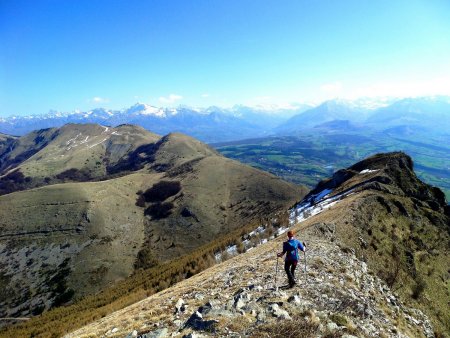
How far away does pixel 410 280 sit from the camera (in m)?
23.2

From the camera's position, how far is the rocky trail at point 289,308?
41.5 ft

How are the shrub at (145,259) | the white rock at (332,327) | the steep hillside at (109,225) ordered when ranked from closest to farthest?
the white rock at (332,327), the steep hillside at (109,225), the shrub at (145,259)

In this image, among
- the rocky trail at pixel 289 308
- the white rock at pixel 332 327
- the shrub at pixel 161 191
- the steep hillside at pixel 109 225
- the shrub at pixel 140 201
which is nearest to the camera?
the white rock at pixel 332 327

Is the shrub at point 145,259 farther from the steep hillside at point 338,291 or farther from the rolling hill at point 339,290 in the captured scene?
the steep hillside at point 338,291

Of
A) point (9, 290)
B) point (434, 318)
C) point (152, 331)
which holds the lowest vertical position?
point (9, 290)

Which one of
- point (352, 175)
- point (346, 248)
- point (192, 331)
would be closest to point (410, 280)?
point (346, 248)

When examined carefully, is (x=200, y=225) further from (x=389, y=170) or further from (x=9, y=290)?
(x=389, y=170)

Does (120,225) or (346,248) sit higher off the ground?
(346,248)

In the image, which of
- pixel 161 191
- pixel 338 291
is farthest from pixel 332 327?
pixel 161 191

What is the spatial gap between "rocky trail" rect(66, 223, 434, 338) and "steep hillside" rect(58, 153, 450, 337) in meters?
0.05

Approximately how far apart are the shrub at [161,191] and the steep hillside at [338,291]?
130 meters

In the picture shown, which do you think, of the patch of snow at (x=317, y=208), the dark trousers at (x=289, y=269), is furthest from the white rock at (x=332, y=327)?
the patch of snow at (x=317, y=208)

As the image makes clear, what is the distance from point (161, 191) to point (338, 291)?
151169 mm

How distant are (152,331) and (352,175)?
47.5m
